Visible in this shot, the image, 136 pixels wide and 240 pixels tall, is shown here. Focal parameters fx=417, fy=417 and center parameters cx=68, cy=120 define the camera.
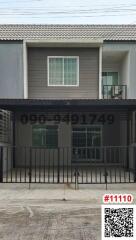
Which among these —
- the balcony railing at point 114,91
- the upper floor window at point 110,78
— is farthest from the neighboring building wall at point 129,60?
the upper floor window at point 110,78

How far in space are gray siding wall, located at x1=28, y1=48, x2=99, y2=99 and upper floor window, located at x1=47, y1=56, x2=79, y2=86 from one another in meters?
0.23

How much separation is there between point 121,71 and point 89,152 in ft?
17.7

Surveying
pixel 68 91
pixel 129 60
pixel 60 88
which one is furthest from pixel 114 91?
pixel 60 88

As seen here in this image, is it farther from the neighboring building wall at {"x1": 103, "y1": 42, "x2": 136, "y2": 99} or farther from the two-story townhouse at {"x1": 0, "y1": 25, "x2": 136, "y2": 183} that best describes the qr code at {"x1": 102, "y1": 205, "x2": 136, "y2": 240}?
the neighboring building wall at {"x1": 103, "y1": 42, "x2": 136, "y2": 99}

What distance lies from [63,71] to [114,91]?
3299 millimetres

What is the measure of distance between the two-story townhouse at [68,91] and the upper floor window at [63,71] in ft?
0.19

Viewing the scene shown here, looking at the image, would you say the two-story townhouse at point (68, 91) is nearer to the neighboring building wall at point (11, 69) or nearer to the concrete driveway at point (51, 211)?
the neighboring building wall at point (11, 69)

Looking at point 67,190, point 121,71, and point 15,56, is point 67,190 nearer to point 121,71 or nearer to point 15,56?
point 15,56

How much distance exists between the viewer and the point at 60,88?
23812mm

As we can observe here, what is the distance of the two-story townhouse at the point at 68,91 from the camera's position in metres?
23.0

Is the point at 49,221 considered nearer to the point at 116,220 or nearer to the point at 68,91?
the point at 116,220

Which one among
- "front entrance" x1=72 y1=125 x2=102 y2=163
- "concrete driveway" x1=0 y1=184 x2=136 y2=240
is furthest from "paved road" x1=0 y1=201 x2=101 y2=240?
"front entrance" x1=72 y1=125 x2=102 y2=163

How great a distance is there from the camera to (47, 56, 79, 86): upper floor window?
938 inches

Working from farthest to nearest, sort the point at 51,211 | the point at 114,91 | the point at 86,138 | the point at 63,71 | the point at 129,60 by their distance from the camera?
the point at 86,138 < the point at 114,91 < the point at 63,71 < the point at 129,60 < the point at 51,211
